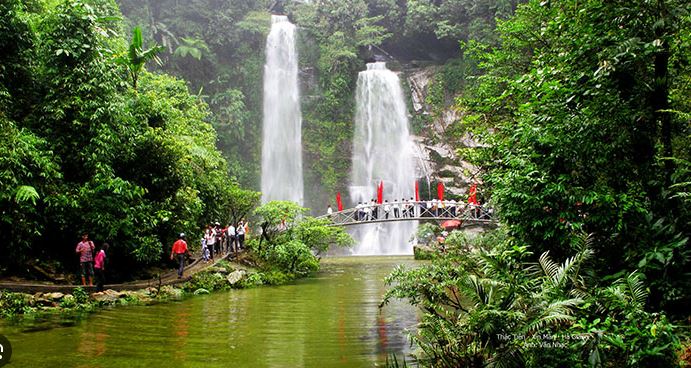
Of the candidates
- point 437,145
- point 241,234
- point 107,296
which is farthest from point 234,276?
point 437,145

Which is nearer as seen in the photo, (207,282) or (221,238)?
(207,282)

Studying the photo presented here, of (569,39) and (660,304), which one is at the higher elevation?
(569,39)

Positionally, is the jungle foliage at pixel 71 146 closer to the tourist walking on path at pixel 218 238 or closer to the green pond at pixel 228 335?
the green pond at pixel 228 335

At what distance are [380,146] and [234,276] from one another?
1969 centimetres

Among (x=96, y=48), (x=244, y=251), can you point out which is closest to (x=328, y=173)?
(x=244, y=251)

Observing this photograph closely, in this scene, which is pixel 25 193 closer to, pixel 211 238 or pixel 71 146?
pixel 71 146

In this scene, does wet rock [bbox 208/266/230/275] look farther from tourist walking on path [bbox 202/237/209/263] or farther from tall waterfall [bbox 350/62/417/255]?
tall waterfall [bbox 350/62/417/255]

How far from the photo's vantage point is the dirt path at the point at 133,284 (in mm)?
9768

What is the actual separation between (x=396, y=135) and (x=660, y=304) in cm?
2798

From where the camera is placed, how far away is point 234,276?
14648 mm

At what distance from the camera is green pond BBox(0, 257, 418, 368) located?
19.4 feet

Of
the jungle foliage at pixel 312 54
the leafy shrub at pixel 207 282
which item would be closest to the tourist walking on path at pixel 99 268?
the leafy shrub at pixel 207 282

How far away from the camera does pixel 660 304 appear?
5.35 metres

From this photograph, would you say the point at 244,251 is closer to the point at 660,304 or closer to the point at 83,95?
the point at 83,95
